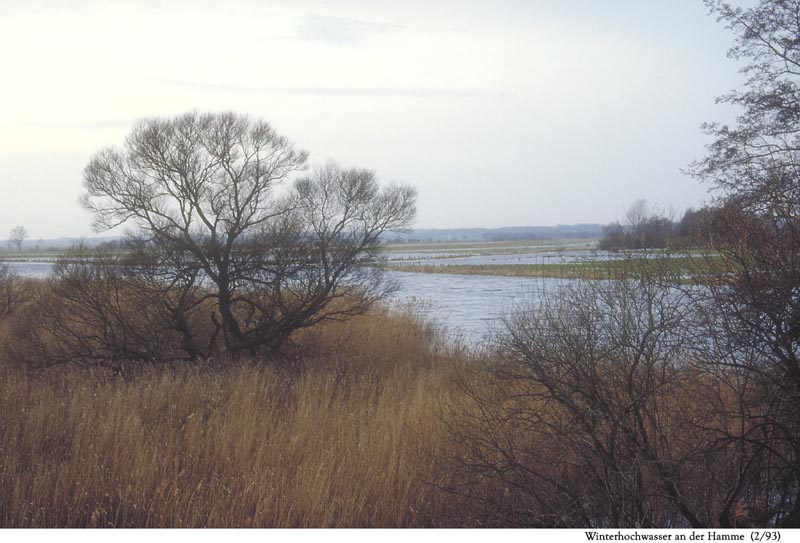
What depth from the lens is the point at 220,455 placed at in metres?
8.31

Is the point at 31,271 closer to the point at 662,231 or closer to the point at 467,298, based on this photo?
the point at 467,298

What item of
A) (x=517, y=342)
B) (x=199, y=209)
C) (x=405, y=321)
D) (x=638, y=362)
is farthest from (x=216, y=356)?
(x=638, y=362)

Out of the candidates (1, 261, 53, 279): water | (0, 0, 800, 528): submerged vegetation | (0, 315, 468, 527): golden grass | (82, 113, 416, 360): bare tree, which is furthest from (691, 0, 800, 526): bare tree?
(1, 261, 53, 279): water

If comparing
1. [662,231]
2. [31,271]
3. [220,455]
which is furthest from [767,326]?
[31,271]

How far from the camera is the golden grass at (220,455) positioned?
275 inches

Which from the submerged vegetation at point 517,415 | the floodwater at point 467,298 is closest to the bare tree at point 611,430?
the submerged vegetation at point 517,415

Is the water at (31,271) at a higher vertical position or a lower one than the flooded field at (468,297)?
higher

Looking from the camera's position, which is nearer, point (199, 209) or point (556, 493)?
point (556, 493)

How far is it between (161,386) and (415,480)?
18.1 ft

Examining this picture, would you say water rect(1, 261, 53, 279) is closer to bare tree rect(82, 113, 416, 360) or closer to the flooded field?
the flooded field

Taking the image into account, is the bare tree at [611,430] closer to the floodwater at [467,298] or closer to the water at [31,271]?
the floodwater at [467,298]

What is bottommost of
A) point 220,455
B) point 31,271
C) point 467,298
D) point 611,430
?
point 220,455

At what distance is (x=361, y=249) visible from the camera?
1580cm

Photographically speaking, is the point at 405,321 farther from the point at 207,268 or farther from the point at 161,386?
the point at 161,386
